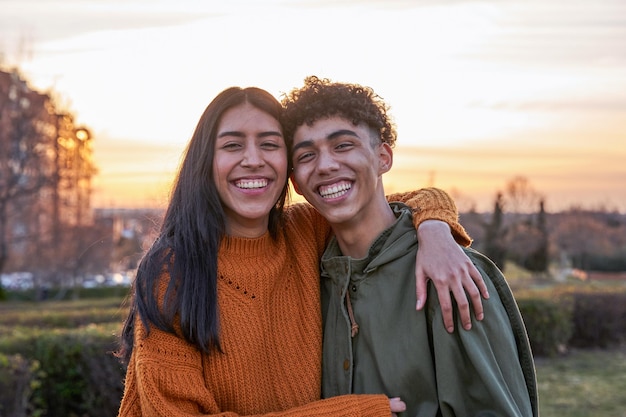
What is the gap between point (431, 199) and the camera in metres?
3.37

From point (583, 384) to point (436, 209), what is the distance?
7.75m

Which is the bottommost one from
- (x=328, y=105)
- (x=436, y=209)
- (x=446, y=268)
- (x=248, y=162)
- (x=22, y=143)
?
(x=446, y=268)

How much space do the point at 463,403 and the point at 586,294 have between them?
36.0ft

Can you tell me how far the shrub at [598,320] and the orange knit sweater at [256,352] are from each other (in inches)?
400

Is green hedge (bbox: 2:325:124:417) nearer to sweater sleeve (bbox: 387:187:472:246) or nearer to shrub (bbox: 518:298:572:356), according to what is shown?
sweater sleeve (bbox: 387:187:472:246)

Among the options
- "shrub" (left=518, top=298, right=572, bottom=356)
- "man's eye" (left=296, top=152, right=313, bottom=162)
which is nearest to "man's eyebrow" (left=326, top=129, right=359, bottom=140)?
"man's eye" (left=296, top=152, right=313, bottom=162)

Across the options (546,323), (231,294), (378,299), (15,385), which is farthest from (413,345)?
(546,323)

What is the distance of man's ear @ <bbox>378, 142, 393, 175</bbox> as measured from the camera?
3330mm

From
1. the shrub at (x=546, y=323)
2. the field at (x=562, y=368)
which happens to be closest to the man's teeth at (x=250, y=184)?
the field at (x=562, y=368)

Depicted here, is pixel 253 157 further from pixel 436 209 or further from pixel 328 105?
pixel 436 209

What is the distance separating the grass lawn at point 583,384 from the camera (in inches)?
347

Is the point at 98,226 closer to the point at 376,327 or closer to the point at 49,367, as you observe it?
the point at 49,367

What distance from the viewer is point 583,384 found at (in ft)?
32.7

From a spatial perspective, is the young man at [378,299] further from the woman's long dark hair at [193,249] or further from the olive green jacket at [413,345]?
the woman's long dark hair at [193,249]
